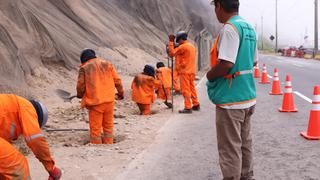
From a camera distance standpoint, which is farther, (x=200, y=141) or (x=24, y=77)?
(x=24, y=77)

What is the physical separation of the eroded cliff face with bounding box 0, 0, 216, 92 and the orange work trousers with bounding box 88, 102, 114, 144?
3.59m

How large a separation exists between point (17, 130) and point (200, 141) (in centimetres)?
400

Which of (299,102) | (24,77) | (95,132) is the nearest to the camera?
(95,132)

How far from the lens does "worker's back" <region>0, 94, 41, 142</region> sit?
11.8ft

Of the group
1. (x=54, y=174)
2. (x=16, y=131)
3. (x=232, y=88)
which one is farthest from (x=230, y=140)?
(x=16, y=131)

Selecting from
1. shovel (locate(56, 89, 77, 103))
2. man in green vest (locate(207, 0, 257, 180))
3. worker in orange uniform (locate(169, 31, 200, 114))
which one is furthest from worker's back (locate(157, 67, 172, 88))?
man in green vest (locate(207, 0, 257, 180))

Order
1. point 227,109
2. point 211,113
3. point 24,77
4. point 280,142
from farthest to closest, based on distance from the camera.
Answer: point 24,77 < point 211,113 < point 280,142 < point 227,109

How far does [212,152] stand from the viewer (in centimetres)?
640

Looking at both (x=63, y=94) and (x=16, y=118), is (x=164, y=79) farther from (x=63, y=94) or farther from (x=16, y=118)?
(x=16, y=118)

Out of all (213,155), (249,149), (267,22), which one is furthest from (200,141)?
(267,22)

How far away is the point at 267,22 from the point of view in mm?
155375

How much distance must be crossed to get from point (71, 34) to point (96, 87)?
1227 centimetres

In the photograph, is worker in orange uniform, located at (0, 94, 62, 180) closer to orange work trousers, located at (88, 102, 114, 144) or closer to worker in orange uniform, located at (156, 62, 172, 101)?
orange work trousers, located at (88, 102, 114, 144)

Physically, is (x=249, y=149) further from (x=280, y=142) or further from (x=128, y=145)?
(x=128, y=145)
